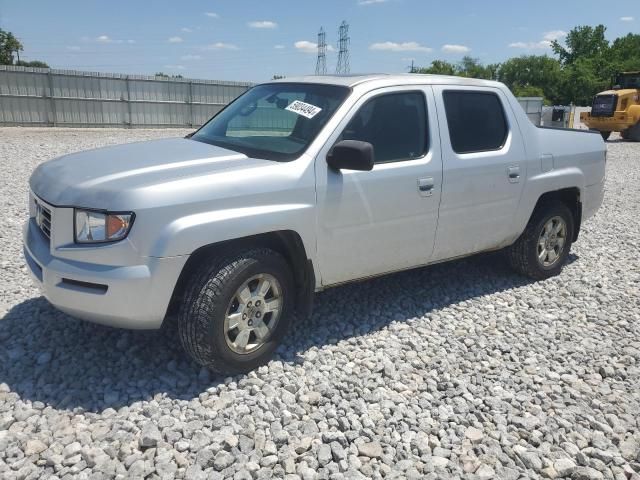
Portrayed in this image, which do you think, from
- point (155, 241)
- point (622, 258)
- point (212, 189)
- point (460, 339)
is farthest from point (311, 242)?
point (622, 258)

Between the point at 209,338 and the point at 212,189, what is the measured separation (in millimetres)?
886

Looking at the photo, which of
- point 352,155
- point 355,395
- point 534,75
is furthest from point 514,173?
point 534,75

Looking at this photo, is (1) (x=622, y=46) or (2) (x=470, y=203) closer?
(2) (x=470, y=203)

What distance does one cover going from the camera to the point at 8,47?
5312 centimetres

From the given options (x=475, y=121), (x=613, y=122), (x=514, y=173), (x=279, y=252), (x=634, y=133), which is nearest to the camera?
(x=279, y=252)

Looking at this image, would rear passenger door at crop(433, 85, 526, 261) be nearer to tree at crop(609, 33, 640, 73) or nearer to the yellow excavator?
the yellow excavator

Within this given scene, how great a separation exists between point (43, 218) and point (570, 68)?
72.1 meters

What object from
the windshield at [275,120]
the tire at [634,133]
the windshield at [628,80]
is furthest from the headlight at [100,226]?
the windshield at [628,80]

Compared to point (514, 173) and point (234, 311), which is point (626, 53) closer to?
point (514, 173)

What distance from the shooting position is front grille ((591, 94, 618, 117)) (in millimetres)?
22344

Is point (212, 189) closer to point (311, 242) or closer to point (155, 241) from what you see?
point (155, 241)

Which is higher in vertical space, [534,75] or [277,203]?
[534,75]

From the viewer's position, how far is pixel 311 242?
145 inches

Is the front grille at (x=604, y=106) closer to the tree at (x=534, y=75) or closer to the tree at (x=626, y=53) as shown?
the tree at (x=534, y=75)
